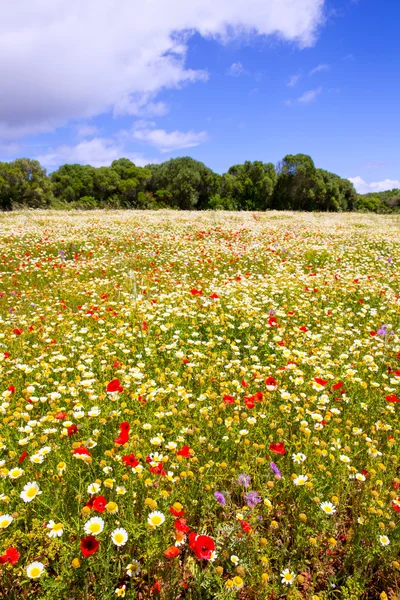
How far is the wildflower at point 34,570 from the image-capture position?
1.97 meters

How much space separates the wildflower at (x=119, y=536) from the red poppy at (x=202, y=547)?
41cm

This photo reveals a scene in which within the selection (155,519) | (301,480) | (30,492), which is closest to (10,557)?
(30,492)

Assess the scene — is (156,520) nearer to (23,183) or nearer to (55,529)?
(55,529)

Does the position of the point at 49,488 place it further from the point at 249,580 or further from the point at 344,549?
the point at 344,549

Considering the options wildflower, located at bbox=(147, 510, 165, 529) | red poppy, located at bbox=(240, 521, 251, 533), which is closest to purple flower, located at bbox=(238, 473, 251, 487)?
red poppy, located at bbox=(240, 521, 251, 533)

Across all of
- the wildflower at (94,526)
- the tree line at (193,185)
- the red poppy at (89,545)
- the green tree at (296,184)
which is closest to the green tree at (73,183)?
the tree line at (193,185)

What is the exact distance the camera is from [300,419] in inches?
132

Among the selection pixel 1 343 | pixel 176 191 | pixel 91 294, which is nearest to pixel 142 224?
pixel 91 294

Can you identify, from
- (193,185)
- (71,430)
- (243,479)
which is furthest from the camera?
(193,185)

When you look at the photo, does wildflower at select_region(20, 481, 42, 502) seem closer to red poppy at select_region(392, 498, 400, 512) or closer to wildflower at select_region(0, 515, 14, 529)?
wildflower at select_region(0, 515, 14, 529)

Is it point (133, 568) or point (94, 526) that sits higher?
point (94, 526)

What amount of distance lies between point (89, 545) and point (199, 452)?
3.83ft

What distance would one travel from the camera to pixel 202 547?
1.99m

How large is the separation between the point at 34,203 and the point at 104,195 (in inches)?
718
